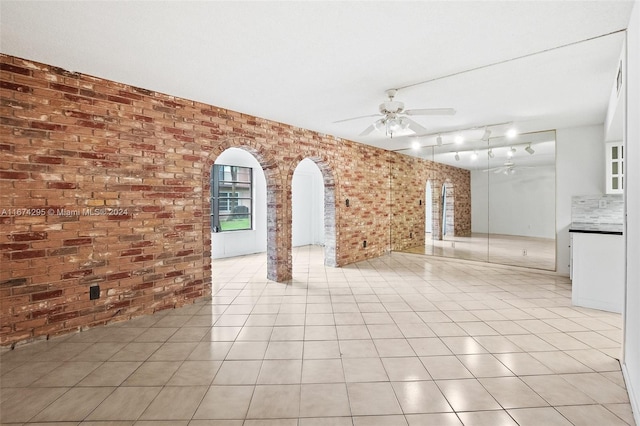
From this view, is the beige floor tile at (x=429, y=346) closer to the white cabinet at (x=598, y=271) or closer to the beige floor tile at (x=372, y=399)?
the beige floor tile at (x=372, y=399)

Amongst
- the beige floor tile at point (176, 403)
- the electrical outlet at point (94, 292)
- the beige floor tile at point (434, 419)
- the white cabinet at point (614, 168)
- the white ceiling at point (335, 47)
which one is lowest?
the beige floor tile at point (434, 419)

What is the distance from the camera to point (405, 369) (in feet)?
7.74

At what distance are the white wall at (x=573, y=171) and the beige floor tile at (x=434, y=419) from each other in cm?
485

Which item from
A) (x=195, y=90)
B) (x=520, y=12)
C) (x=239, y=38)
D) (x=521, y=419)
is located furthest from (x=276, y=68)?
(x=521, y=419)

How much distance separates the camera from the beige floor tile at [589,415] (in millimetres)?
1784

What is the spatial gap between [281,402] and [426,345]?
4.75 ft

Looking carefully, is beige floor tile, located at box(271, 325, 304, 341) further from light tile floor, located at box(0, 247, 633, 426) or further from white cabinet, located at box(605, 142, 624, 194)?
white cabinet, located at box(605, 142, 624, 194)

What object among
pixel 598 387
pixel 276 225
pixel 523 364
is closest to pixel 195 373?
pixel 523 364

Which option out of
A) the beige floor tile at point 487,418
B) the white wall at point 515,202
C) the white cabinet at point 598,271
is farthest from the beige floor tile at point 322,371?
the white wall at point 515,202

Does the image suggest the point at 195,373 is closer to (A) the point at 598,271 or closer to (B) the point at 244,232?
(A) the point at 598,271

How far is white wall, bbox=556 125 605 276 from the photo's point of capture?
5008mm

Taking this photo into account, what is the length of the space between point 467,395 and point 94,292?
136 inches

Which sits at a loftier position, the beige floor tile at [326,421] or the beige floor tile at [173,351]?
the beige floor tile at [173,351]

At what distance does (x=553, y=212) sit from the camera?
5605 mm
